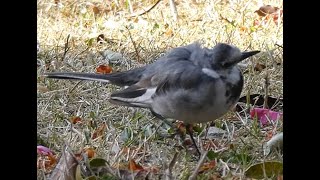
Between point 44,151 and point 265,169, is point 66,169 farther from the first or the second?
point 265,169

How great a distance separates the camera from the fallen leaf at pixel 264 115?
3.22 m

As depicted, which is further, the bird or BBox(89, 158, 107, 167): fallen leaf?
the bird

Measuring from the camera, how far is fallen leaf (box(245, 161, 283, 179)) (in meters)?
2.50

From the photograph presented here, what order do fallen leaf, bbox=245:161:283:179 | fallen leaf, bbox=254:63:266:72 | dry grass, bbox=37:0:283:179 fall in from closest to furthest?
fallen leaf, bbox=245:161:283:179 → dry grass, bbox=37:0:283:179 → fallen leaf, bbox=254:63:266:72

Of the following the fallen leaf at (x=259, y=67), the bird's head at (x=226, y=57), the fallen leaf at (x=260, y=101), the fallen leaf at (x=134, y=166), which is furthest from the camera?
the fallen leaf at (x=259, y=67)

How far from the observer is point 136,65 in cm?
422

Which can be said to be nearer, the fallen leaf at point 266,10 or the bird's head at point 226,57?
the bird's head at point 226,57

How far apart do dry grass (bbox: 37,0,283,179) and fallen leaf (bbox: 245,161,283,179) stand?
43 mm

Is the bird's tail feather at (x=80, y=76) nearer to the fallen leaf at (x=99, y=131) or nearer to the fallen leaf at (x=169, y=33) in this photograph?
the fallen leaf at (x=99, y=131)

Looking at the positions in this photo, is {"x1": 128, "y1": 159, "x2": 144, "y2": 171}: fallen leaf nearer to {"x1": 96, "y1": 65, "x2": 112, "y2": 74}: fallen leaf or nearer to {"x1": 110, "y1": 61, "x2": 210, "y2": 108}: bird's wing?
{"x1": 110, "y1": 61, "x2": 210, "y2": 108}: bird's wing

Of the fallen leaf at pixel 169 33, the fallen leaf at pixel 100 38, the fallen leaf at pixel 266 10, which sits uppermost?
the fallen leaf at pixel 266 10

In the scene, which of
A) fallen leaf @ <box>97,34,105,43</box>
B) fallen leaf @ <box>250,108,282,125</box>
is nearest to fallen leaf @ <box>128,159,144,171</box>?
fallen leaf @ <box>250,108,282,125</box>

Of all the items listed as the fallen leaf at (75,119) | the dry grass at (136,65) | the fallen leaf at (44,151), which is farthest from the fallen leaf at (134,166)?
the fallen leaf at (75,119)

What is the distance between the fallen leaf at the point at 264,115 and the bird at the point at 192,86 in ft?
1.40
